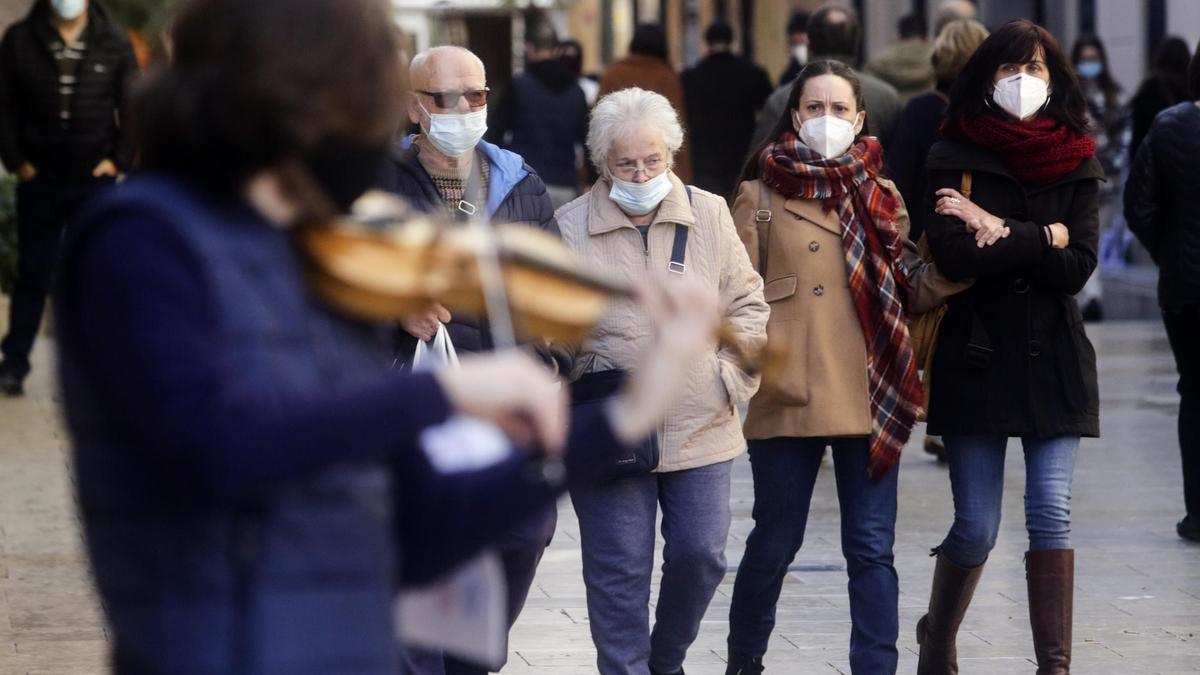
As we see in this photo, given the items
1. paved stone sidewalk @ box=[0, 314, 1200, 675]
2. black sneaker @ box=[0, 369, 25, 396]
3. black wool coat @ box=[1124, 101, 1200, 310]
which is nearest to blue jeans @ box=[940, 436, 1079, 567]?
paved stone sidewalk @ box=[0, 314, 1200, 675]

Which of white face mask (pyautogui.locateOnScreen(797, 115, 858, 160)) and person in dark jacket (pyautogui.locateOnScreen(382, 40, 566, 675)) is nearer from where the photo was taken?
person in dark jacket (pyautogui.locateOnScreen(382, 40, 566, 675))

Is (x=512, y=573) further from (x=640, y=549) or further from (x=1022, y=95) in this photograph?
(x=1022, y=95)

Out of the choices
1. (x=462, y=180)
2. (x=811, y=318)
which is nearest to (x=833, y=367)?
(x=811, y=318)

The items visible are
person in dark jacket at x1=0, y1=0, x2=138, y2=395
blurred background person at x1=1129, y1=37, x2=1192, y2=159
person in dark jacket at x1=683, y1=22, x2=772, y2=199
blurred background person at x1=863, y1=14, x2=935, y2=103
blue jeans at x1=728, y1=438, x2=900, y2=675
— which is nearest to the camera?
blue jeans at x1=728, y1=438, x2=900, y2=675

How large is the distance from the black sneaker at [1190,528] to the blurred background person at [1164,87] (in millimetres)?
4884

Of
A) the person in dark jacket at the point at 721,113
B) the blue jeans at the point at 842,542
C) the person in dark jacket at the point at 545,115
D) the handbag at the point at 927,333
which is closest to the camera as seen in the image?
the blue jeans at the point at 842,542

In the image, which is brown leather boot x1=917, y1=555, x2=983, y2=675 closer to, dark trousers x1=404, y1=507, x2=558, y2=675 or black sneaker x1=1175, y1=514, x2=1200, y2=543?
dark trousers x1=404, y1=507, x2=558, y2=675

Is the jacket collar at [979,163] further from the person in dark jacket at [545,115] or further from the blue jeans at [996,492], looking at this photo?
the person in dark jacket at [545,115]

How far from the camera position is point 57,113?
35.0 feet

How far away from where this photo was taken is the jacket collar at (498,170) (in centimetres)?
520

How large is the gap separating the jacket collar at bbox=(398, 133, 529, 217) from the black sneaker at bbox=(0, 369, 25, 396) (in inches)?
250

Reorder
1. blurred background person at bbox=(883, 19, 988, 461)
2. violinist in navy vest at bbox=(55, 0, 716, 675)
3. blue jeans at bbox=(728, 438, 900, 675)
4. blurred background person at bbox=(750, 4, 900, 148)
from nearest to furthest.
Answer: violinist in navy vest at bbox=(55, 0, 716, 675) → blue jeans at bbox=(728, 438, 900, 675) → blurred background person at bbox=(883, 19, 988, 461) → blurred background person at bbox=(750, 4, 900, 148)

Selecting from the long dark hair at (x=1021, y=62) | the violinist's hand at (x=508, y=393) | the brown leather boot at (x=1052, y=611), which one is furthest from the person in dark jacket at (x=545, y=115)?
the violinist's hand at (x=508, y=393)

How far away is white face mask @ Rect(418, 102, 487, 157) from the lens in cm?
527
